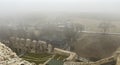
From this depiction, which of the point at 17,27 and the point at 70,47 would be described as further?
the point at 17,27

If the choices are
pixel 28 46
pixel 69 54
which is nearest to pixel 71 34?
pixel 28 46

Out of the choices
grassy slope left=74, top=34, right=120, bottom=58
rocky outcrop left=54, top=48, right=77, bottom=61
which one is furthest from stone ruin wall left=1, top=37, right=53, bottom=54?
grassy slope left=74, top=34, right=120, bottom=58

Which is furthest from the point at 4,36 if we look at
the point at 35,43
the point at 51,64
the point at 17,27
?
the point at 51,64

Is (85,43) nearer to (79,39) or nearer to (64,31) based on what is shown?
(79,39)

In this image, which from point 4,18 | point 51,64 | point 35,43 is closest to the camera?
point 51,64

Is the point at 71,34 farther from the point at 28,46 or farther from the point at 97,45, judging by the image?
the point at 28,46

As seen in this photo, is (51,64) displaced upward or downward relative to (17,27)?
downward

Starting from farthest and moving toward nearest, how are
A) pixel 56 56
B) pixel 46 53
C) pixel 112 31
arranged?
1. pixel 112 31
2. pixel 46 53
3. pixel 56 56

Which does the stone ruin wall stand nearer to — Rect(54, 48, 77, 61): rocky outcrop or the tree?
Rect(54, 48, 77, 61): rocky outcrop
